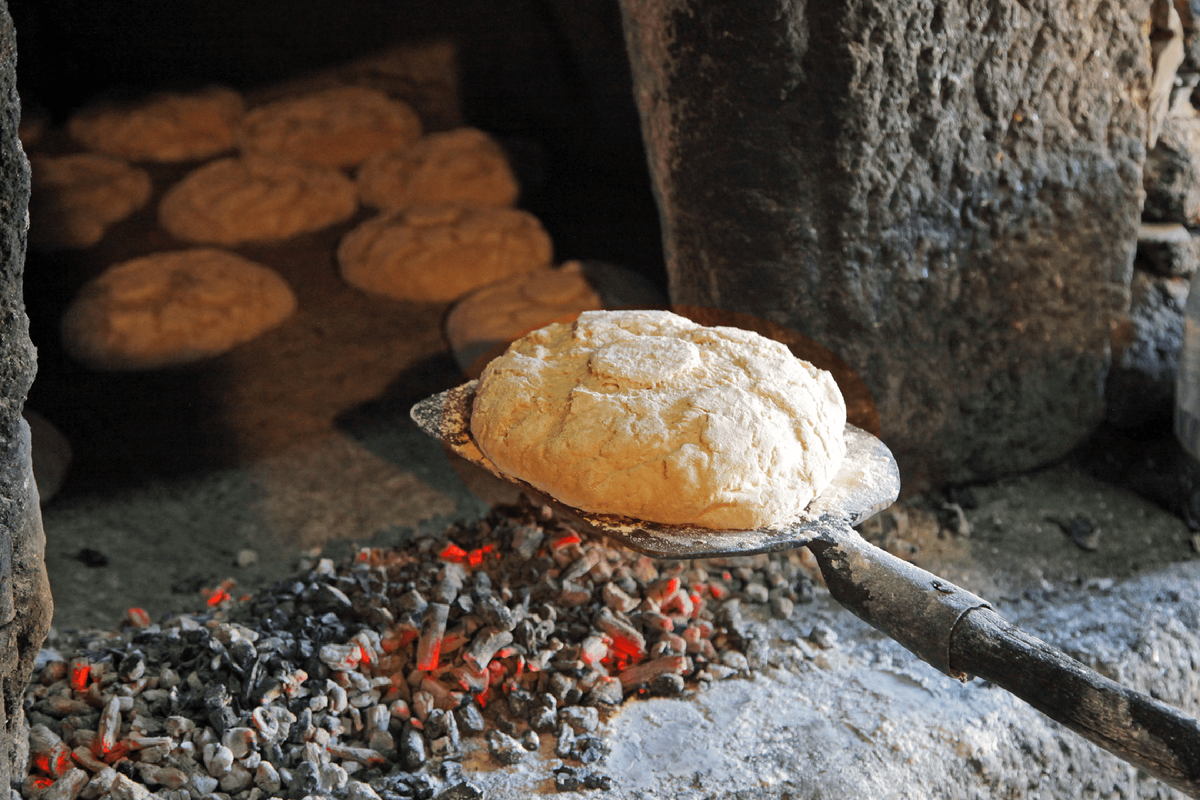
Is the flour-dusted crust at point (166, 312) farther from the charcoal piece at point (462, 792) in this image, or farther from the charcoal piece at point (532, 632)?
the charcoal piece at point (462, 792)

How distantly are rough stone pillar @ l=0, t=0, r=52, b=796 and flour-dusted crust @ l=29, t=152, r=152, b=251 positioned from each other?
3.34 metres

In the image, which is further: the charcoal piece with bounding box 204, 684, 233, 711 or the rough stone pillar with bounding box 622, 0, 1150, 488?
the rough stone pillar with bounding box 622, 0, 1150, 488

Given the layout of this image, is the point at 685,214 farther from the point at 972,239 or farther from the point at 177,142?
the point at 177,142

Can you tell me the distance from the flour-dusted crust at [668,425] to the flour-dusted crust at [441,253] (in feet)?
7.98

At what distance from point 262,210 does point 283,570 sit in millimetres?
2226

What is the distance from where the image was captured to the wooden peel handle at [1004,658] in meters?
1.07

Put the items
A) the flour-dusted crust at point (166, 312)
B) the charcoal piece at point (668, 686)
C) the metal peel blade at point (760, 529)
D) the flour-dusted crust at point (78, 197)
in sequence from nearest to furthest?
the metal peel blade at point (760, 529)
the charcoal piece at point (668, 686)
the flour-dusted crust at point (166, 312)
the flour-dusted crust at point (78, 197)

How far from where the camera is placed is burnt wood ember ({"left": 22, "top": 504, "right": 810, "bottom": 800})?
1.62m

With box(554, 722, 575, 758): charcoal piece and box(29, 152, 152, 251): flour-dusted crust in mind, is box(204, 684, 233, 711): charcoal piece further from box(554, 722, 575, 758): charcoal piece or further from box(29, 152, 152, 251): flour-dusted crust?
box(29, 152, 152, 251): flour-dusted crust

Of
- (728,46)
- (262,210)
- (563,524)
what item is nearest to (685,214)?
Result: (728,46)

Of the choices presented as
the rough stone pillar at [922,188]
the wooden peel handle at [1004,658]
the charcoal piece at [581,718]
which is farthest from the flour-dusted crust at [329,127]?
the wooden peel handle at [1004,658]

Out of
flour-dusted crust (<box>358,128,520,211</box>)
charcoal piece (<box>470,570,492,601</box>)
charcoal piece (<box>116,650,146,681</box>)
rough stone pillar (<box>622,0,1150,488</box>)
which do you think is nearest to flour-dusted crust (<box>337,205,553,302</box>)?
flour-dusted crust (<box>358,128,520,211</box>)

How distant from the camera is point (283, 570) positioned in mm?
2791

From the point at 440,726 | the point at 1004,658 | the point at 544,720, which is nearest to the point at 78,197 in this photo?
the point at 440,726
